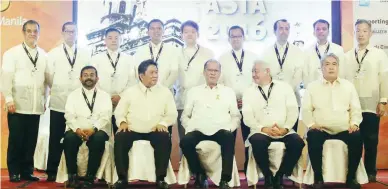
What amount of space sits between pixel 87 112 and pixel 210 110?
4.23 feet

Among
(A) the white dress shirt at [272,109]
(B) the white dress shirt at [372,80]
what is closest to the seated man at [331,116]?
(A) the white dress shirt at [272,109]

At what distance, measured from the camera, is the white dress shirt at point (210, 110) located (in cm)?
496

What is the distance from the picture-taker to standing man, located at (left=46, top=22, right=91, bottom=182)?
5.32 meters

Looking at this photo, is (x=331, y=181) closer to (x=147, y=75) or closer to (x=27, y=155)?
(x=147, y=75)

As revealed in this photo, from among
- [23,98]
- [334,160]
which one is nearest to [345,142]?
[334,160]

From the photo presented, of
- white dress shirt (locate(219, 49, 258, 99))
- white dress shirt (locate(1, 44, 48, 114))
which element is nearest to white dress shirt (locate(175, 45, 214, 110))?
white dress shirt (locate(219, 49, 258, 99))

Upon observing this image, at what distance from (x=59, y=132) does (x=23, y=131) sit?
0.40 metres

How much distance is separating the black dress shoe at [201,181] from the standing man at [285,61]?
1.47m

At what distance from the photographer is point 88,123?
496 cm

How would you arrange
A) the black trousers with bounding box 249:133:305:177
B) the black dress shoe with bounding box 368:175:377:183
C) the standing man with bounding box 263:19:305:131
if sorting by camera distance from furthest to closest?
the standing man with bounding box 263:19:305:131
the black dress shoe with bounding box 368:175:377:183
the black trousers with bounding box 249:133:305:177

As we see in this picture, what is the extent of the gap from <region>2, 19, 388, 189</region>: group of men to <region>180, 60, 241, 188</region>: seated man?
11mm

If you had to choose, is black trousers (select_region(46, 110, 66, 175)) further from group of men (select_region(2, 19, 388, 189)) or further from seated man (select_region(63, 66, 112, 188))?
seated man (select_region(63, 66, 112, 188))

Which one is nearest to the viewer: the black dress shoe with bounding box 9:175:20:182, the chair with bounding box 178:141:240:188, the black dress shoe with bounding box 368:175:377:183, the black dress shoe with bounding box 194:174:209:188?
the chair with bounding box 178:141:240:188

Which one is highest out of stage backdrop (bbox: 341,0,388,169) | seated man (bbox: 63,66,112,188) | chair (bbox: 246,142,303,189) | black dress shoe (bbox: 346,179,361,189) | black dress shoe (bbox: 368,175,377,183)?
stage backdrop (bbox: 341,0,388,169)
